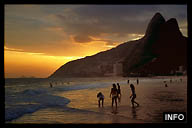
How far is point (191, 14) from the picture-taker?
682 cm
